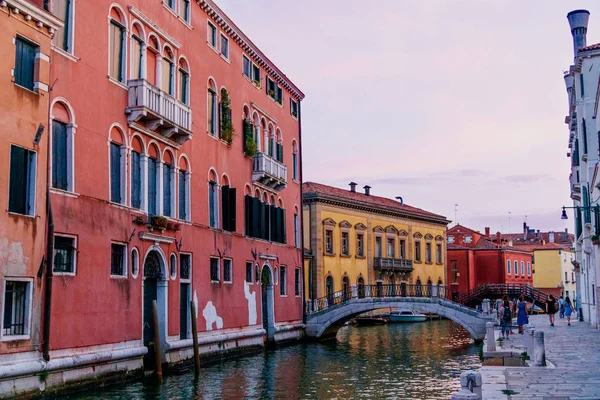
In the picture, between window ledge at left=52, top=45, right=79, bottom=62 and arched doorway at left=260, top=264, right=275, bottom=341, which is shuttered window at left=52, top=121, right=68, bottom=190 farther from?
arched doorway at left=260, top=264, right=275, bottom=341

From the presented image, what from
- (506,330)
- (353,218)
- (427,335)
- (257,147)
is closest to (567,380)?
(506,330)

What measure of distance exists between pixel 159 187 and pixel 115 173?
7.83 ft

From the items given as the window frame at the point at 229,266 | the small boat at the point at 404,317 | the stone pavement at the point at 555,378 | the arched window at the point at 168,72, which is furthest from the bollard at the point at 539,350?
the small boat at the point at 404,317

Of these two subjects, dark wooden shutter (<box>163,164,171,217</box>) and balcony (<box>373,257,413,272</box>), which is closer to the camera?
dark wooden shutter (<box>163,164,171,217</box>)

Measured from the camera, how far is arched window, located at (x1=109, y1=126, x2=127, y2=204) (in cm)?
1897

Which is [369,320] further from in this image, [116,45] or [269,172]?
[116,45]

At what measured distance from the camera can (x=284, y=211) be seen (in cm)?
3334

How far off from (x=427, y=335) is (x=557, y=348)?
61.5ft

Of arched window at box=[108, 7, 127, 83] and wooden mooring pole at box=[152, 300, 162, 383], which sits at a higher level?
arched window at box=[108, 7, 127, 83]

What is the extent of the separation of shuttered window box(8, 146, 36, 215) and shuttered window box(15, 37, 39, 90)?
1437 mm

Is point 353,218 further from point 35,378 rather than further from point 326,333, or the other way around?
point 35,378

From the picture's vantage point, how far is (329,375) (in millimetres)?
21359

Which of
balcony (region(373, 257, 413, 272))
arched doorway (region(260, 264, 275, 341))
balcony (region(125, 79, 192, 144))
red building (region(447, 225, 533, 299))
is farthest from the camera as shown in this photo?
red building (region(447, 225, 533, 299))

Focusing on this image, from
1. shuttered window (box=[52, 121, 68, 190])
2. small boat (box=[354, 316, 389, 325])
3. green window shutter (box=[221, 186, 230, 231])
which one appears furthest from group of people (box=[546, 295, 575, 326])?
shuttered window (box=[52, 121, 68, 190])
